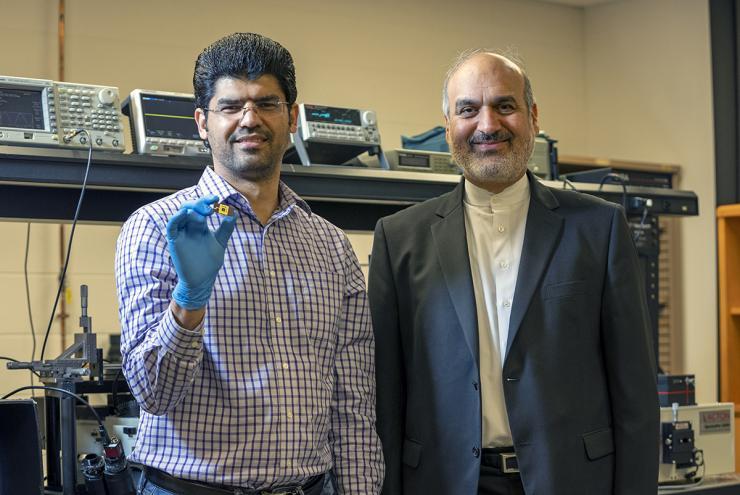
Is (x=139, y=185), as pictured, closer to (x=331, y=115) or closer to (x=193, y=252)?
(x=331, y=115)

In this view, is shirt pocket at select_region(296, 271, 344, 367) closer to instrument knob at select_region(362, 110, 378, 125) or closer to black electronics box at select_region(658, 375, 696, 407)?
instrument knob at select_region(362, 110, 378, 125)

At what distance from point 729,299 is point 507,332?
2.67m

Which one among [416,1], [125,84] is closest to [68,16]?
[125,84]

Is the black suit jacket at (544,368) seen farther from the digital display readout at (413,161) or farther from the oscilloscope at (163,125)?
the digital display readout at (413,161)

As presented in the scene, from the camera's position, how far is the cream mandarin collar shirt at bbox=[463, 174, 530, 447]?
1.81m

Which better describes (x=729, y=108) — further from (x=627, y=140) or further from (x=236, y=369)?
(x=236, y=369)

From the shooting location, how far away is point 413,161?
3008 mm

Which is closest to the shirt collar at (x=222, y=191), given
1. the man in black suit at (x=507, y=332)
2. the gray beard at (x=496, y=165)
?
the man in black suit at (x=507, y=332)

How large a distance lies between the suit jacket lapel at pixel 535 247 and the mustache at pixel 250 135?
1.82ft

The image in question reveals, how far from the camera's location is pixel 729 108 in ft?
15.8

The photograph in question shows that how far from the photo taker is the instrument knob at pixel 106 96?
8.28 feet

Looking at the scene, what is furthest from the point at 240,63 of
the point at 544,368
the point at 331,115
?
the point at 331,115

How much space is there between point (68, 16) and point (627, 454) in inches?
132

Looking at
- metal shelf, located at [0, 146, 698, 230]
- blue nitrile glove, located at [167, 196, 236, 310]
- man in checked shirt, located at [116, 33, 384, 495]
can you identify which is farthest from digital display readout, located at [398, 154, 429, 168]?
blue nitrile glove, located at [167, 196, 236, 310]
